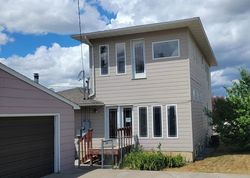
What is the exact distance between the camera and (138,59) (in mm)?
16797

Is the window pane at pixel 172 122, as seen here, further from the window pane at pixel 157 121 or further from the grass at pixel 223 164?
the grass at pixel 223 164

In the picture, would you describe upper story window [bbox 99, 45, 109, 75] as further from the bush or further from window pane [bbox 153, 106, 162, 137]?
the bush

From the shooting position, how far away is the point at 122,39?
55.8ft

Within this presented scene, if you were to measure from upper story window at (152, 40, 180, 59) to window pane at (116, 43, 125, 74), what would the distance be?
5.20 feet

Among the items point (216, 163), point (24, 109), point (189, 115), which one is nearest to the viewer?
point (24, 109)

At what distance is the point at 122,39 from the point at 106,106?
3356 millimetres

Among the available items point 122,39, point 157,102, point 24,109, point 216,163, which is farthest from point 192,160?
point 24,109

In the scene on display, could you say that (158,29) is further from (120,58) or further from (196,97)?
(196,97)

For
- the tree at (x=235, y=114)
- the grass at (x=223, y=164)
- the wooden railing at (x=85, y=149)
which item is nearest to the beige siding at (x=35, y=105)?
the wooden railing at (x=85, y=149)

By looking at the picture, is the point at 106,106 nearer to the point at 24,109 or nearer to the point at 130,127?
the point at 130,127

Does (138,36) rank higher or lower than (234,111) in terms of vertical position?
higher

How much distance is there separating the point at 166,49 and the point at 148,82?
174 centimetres

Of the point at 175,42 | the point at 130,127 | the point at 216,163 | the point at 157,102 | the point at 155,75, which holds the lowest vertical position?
the point at 216,163

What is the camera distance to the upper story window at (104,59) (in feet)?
57.0
